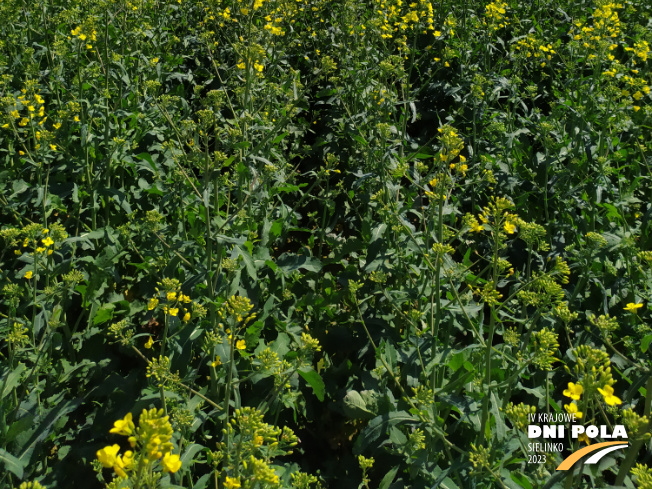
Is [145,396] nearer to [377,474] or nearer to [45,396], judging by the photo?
[45,396]

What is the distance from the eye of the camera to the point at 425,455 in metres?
2.29

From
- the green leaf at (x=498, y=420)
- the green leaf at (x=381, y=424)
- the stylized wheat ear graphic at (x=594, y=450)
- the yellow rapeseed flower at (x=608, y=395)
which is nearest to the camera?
the yellow rapeseed flower at (x=608, y=395)

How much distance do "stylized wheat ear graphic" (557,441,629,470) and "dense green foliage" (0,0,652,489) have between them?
0.07 meters

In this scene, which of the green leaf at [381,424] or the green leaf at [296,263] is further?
the green leaf at [296,263]

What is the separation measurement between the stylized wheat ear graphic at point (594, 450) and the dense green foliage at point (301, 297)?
72 millimetres

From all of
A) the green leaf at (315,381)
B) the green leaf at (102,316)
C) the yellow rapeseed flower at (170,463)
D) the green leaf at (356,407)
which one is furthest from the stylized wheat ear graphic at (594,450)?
the green leaf at (102,316)

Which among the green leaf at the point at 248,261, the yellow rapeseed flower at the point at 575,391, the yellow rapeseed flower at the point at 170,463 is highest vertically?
the yellow rapeseed flower at the point at 170,463

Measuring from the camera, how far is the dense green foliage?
7.16 ft

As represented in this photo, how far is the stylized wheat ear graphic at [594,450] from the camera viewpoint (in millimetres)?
1938

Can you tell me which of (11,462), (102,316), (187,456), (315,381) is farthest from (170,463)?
(102,316)

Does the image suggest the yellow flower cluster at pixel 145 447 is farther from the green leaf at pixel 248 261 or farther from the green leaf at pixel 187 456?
the green leaf at pixel 248 261

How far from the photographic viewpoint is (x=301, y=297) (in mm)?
3479

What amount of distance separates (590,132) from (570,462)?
2933mm

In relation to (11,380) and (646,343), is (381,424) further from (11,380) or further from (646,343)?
(11,380)
